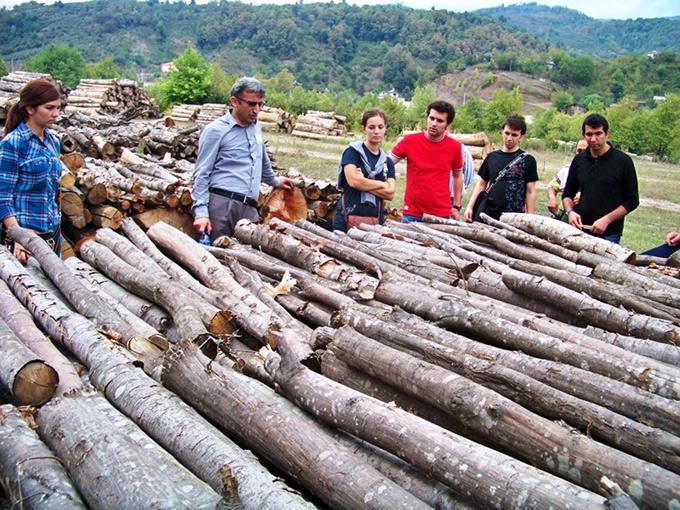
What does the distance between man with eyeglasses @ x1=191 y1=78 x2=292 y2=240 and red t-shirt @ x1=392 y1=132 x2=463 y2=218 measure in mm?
1516

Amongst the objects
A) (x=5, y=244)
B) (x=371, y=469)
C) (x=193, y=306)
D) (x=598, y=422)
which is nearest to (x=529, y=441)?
(x=598, y=422)

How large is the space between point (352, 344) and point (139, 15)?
169057 millimetres

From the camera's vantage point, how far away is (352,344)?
2725mm

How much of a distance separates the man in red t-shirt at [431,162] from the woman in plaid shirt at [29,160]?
3.08 meters

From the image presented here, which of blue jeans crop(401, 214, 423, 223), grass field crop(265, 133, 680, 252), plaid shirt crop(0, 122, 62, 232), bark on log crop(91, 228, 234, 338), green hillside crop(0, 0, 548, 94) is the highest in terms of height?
green hillside crop(0, 0, 548, 94)

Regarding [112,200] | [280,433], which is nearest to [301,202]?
[112,200]

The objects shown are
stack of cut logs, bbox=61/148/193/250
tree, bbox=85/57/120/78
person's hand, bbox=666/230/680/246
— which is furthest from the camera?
tree, bbox=85/57/120/78

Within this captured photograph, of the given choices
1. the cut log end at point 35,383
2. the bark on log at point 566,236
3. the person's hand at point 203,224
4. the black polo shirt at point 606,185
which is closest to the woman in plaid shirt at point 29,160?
the person's hand at point 203,224

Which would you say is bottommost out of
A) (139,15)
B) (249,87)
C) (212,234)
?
(212,234)

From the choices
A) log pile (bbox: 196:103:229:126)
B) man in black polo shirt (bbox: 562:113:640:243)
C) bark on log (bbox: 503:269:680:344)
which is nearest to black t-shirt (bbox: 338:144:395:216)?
man in black polo shirt (bbox: 562:113:640:243)

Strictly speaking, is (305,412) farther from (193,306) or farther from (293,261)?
(293,261)

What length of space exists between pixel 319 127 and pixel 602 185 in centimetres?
2151

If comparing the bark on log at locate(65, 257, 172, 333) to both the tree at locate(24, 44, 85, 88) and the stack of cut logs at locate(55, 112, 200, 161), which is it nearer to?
the stack of cut logs at locate(55, 112, 200, 161)

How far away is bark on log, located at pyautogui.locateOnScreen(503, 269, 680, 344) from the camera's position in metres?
→ 3.16
